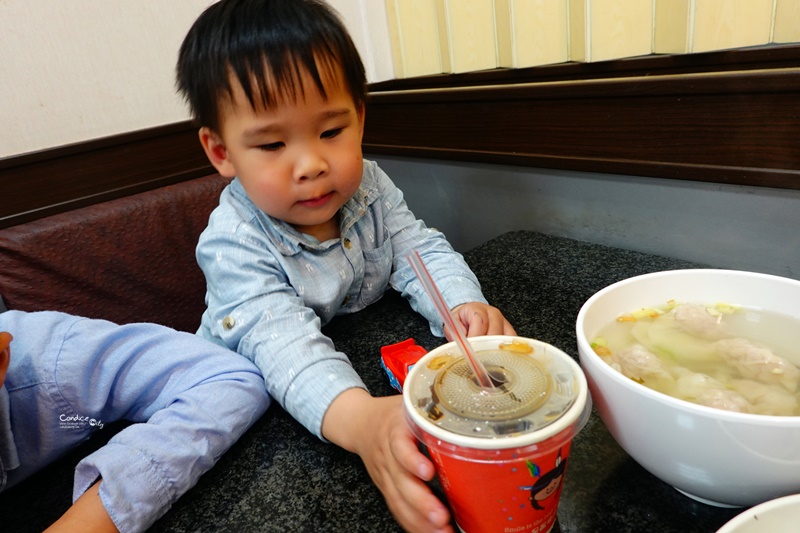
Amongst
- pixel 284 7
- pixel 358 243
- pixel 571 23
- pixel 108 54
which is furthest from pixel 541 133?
pixel 108 54

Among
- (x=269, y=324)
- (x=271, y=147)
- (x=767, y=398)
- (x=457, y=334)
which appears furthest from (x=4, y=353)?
(x=767, y=398)

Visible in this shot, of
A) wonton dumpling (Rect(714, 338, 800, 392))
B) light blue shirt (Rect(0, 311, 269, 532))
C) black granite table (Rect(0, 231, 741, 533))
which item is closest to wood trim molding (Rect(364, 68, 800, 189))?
black granite table (Rect(0, 231, 741, 533))

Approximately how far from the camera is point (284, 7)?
0.74m

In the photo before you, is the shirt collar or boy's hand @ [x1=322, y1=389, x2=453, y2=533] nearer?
boy's hand @ [x1=322, y1=389, x2=453, y2=533]

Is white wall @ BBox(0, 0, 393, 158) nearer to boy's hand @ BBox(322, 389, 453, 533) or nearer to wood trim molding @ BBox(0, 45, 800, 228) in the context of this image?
wood trim molding @ BBox(0, 45, 800, 228)

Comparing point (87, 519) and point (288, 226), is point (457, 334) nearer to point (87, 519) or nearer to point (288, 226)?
point (87, 519)

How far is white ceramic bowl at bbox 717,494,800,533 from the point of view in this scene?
334 mm

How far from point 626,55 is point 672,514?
87cm

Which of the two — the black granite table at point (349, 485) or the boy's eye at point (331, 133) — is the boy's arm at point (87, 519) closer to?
the black granite table at point (349, 485)

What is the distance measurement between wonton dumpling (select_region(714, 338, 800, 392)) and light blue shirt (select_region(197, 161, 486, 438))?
1.26 feet

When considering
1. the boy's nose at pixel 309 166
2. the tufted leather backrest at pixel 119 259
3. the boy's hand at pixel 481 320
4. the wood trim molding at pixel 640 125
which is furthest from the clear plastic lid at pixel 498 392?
the tufted leather backrest at pixel 119 259

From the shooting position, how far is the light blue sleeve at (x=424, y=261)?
32.5 inches

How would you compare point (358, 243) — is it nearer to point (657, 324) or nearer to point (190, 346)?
point (190, 346)

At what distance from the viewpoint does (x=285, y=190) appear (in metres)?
0.75
